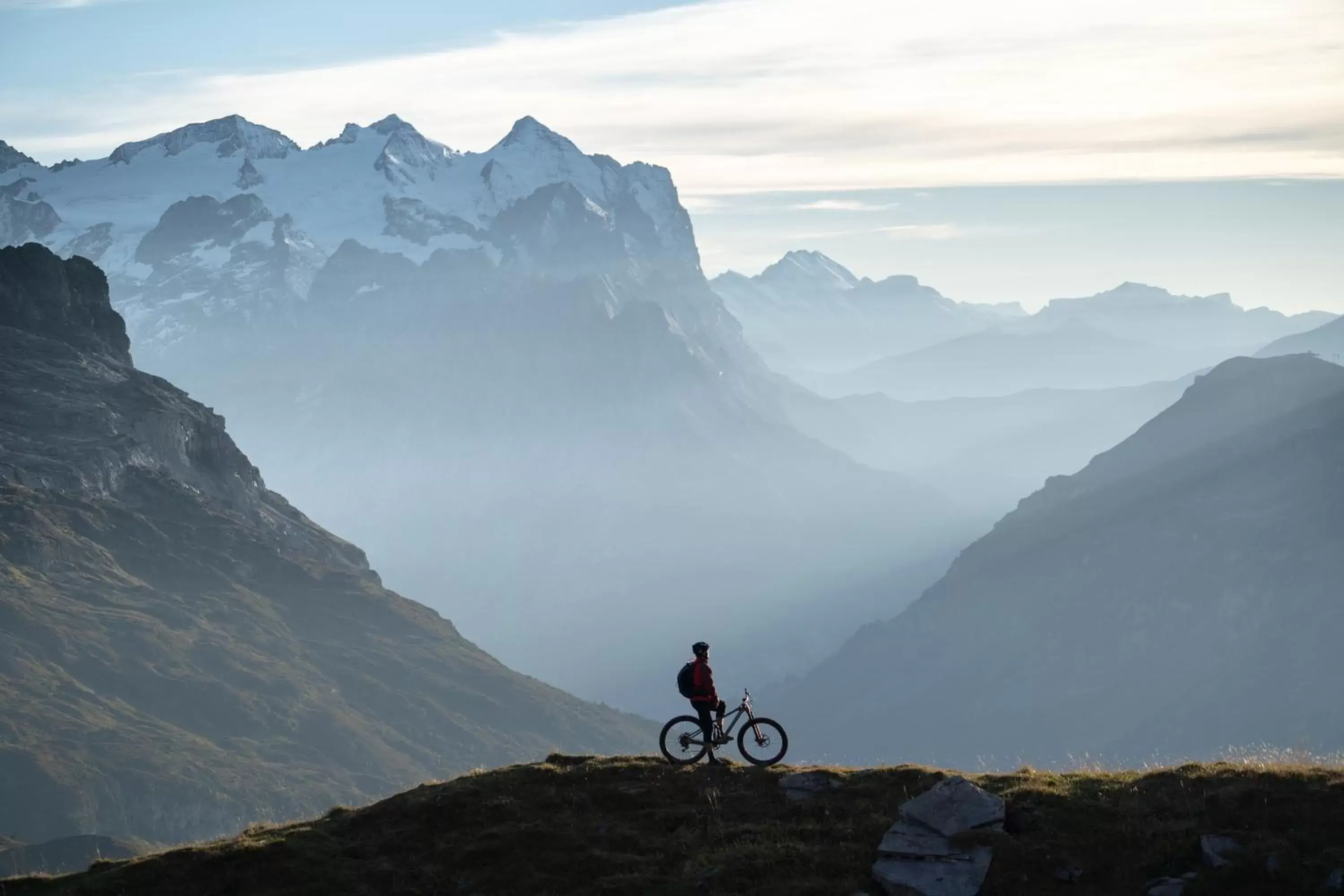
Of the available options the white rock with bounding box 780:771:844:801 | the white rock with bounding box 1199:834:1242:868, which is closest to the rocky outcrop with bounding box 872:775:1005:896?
the white rock with bounding box 780:771:844:801

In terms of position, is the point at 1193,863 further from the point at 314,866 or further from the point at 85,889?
the point at 85,889

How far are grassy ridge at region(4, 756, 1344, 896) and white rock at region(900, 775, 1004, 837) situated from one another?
2.31 ft

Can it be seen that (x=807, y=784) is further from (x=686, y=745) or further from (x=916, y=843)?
(x=916, y=843)

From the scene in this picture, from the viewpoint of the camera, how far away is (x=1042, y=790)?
1420 inches

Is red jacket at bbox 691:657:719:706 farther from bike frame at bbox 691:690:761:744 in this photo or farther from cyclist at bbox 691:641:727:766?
bike frame at bbox 691:690:761:744

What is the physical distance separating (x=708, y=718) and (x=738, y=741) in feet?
3.97

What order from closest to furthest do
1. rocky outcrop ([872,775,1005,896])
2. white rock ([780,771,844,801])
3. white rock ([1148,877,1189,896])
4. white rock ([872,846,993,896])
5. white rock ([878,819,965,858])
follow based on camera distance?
white rock ([1148,877,1189,896]) < white rock ([872,846,993,896]) < rocky outcrop ([872,775,1005,896]) < white rock ([878,819,965,858]) < white rock ([780,771,844,801])

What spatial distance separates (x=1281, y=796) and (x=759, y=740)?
15.7 meters

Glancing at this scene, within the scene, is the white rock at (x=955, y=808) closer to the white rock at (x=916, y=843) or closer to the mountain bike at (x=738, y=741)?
the white rock at (x=916, y=843)

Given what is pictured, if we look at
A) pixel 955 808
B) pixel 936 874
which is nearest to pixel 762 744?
pixel 955 808

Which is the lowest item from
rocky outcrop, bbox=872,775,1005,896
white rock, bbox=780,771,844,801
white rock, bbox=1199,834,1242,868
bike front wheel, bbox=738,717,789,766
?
white rock, bbox=1199,834,1242,868

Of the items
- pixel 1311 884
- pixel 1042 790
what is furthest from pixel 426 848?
pixel 1311 884

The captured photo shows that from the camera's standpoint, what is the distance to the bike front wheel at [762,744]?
41.8m

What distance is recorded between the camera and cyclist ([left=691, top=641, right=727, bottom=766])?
136ft
